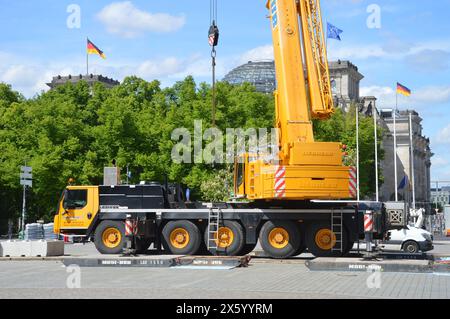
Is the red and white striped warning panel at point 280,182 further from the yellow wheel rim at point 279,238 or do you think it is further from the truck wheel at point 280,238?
the yellow wheel rim at point 279,238

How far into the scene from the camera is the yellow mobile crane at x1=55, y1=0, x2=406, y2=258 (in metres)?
25.0

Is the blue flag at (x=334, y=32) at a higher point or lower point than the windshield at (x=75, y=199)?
higher

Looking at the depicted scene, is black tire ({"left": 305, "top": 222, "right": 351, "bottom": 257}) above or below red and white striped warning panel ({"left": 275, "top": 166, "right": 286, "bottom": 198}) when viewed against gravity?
below

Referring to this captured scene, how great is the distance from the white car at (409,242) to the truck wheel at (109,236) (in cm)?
1070

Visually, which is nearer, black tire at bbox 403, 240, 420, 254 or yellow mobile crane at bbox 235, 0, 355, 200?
yellow mobile crane at bbox 235, 0, 355, 200

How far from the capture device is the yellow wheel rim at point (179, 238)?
28.2 m

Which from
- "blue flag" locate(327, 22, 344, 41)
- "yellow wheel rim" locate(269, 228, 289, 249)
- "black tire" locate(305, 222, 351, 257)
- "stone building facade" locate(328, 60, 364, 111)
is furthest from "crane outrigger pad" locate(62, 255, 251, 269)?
"stone building facade" locate(328, 60, 364, 111)

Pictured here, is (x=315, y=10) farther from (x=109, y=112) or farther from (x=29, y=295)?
(x=109, y=112)

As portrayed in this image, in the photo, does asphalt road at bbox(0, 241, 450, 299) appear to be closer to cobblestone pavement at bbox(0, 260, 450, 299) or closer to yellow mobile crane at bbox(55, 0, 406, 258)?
cobblestone pavement at bbox(0, 260, 450, 299)

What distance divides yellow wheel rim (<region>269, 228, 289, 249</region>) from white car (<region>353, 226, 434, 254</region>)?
22.0 feet

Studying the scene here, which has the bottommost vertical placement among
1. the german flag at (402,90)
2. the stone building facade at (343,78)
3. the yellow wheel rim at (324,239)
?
the yellow wheel rim at (324,239)

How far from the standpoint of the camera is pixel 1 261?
27.4 meters

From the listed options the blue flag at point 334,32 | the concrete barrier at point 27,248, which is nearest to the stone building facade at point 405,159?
the blue flag at point 334,32
